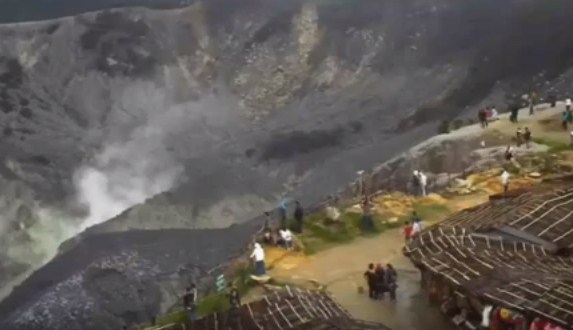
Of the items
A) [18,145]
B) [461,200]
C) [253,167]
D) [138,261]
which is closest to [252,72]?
[253,167]

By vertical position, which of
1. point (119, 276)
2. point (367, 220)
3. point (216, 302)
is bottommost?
point (119, 276)

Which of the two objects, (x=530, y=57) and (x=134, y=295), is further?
(x=530, y=57)

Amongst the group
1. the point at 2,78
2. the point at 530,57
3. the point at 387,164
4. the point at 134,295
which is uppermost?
the point at 2,78

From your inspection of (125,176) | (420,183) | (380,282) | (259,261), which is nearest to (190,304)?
(259,261)

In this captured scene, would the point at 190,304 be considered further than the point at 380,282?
No

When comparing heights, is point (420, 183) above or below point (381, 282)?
above

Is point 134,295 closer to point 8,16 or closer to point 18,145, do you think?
point 18,145

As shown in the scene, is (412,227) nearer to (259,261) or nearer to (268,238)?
(268,238)

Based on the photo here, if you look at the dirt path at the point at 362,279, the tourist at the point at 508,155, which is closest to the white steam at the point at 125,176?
the tourist at the point at 508,155
